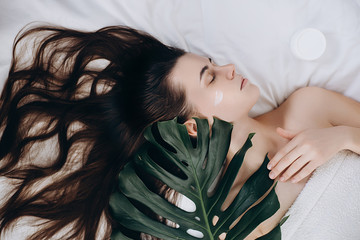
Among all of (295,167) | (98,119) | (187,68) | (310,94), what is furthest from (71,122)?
(310,94)

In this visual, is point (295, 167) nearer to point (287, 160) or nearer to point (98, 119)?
point (287, 160)

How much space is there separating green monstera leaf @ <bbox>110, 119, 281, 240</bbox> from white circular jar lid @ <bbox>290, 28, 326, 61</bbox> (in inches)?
21.6

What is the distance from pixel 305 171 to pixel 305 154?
5 centimetres

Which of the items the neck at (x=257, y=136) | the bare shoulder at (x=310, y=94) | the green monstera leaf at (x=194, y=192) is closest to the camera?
the green monstera leaf at (x=194, y=192)

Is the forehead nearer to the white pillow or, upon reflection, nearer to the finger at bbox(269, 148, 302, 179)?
the white pillow

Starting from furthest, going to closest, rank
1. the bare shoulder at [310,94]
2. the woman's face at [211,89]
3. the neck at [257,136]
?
the bare shoulder at [310,94] → the neck at [257,136] → the woman's face at [211,89]

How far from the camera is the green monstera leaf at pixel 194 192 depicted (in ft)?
2.80

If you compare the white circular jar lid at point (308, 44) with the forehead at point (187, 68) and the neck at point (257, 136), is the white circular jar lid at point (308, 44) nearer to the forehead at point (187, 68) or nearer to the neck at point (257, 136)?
the neck at point (257, 136)

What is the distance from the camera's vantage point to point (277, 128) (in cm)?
112

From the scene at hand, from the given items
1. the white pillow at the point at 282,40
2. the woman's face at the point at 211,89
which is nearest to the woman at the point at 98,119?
the woman's face at the point at 211,89

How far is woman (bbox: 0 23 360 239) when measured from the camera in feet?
3.44

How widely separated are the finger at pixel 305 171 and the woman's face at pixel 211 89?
269mm

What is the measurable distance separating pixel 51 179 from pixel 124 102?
1.20ft

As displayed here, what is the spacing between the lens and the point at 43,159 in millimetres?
1128
